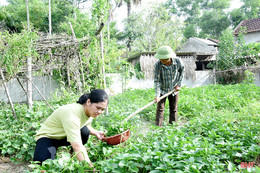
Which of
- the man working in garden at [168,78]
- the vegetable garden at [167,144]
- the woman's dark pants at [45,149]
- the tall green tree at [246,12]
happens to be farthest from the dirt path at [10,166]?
the tall green tree at [246,12]

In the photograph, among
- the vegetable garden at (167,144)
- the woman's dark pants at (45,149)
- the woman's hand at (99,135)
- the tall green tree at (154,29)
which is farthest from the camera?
the tall green tree at (154,29)

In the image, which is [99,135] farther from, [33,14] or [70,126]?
[33,14]

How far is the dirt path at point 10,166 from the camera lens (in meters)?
2.85

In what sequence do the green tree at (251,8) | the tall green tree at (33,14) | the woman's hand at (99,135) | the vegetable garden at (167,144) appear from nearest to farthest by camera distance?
the vegetable garden at (167,144), the woman's hand at (99,135), the tall green tree at (33,14), the green tree at (251,8)

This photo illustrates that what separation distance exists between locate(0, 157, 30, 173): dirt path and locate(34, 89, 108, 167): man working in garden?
850 millimetres

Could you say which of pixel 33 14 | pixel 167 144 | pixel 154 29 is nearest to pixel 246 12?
pixel 154 29

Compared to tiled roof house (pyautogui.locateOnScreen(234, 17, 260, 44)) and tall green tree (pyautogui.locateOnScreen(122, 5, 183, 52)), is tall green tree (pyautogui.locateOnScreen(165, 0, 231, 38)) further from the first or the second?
tiled roof house (pyautogui.locateOnScreen(234, 17, 260, 44))

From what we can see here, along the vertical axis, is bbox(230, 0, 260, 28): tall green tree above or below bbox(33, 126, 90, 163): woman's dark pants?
above

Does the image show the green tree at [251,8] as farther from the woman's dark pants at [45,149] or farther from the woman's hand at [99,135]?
the woman's dark pants at [45,149]

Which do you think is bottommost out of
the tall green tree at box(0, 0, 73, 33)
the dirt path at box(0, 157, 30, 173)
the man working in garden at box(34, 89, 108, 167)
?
the dirt path at box(0, 157, 30, 173)

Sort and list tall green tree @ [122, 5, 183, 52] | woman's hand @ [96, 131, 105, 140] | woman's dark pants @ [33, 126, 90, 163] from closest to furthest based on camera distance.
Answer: woman's dark pants @ [33, 126, 90, 163] < woman's hand @ [96, 131, 105, 140] < tall green tree @ [122, 5, 183, 52]

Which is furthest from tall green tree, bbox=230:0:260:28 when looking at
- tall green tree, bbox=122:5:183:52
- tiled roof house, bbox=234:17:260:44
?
tall green tree, bbox=122:5:183:52

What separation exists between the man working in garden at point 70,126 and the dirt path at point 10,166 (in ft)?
2.79

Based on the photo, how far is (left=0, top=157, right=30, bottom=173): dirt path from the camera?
9.34 ft
